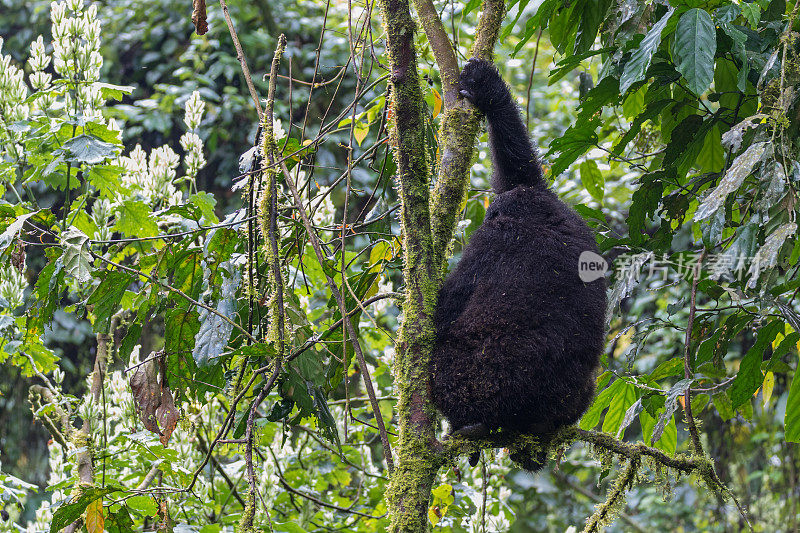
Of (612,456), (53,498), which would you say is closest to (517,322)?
(612,456)

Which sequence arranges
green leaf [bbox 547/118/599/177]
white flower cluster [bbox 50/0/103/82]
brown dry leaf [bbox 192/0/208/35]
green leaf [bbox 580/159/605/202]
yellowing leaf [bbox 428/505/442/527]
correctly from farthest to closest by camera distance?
1. green leaf [bbox 580/159/605/202]
2. white flower cluster [bbox 50/0/103/82]
3. yellowing leaf [bbox 428/505/442/527]
4. green leaf [bbox 547/118/599/177]
5. brown dry leaf [bbox 192/0/208/35]

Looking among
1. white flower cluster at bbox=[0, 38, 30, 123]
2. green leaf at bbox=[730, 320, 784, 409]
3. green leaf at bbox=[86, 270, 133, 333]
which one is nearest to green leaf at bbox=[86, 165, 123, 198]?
white flower cluster at bbox=[0, 38, 30, 123]

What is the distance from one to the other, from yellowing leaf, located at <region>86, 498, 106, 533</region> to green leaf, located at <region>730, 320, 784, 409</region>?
2.26 m

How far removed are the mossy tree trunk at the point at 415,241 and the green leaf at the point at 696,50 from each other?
724mm

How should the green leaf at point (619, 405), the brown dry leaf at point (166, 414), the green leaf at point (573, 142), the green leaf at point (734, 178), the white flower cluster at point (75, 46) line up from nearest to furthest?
1. the green leaf at point (734, 178)
2. the brown dry leaf at point (166, 414)
3. the green leaf at point (573, 142)
4. the green leaf at point (619, 405)
5. the white flower cluster at point (75, 46)

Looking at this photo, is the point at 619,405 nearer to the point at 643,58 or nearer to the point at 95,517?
the point at 643,58

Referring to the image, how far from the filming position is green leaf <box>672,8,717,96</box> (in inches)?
82.2

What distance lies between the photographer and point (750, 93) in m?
2.59

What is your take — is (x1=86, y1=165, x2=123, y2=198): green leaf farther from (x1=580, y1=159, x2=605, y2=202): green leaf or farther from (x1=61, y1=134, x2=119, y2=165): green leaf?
(x1=580, y1=159, x2=605, y2=202): green leaf

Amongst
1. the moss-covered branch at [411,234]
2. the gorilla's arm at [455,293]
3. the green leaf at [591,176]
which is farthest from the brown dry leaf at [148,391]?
the green leaf at [591,176]

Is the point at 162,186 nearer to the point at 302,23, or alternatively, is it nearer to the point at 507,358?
the point at 507,358

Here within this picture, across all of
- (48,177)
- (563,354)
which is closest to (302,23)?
(48,177)

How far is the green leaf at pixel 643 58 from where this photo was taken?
2184 millimetres

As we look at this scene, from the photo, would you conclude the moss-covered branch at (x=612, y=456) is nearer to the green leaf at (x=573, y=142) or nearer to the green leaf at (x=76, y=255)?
the green leaf at (x=573, y=142)
